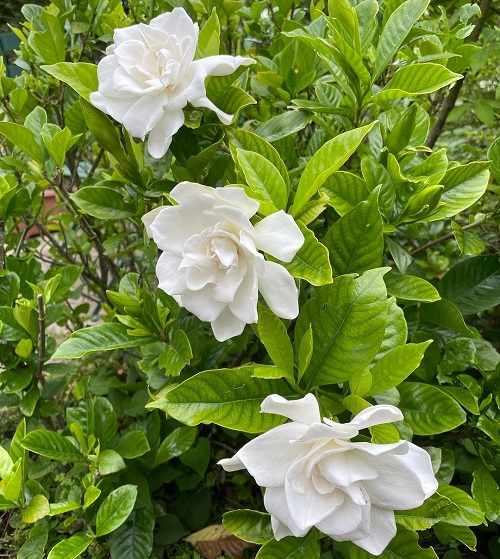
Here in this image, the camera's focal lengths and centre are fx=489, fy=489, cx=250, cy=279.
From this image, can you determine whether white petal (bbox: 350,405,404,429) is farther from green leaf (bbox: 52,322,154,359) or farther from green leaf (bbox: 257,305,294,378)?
green leaf (bbox: 52,322,154,359)

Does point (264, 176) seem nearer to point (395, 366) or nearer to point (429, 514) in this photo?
point (395, 366)

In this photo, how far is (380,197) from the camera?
0.90 m

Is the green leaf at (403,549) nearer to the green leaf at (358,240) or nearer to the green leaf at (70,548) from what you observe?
the green leaf at (358,240)

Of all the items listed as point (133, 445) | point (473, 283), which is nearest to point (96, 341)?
point (133, 445)

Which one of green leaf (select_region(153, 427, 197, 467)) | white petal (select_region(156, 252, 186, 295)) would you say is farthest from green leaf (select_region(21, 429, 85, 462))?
white petal (select_region(156, 252, 186, 295))

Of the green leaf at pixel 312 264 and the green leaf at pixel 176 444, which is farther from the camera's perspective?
the green leaf at pixel 176 444

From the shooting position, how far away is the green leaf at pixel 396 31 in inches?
34.9

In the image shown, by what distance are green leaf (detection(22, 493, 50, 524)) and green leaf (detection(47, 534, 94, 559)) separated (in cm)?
7

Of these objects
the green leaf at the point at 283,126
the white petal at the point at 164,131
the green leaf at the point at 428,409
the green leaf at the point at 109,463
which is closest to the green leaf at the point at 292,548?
the green leaf at the point at 428,409

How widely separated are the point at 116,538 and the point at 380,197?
1.05 meters

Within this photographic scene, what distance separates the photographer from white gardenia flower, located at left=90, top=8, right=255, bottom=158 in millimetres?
738

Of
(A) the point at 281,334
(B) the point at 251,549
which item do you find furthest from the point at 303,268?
(B) the point at 251,549

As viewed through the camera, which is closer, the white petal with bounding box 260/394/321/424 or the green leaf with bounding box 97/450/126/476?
the white petal with bounding box 260/394/321/424

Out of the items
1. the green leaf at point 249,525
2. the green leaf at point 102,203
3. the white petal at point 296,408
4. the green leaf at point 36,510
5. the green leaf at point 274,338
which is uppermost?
the white petal at point 296,408
